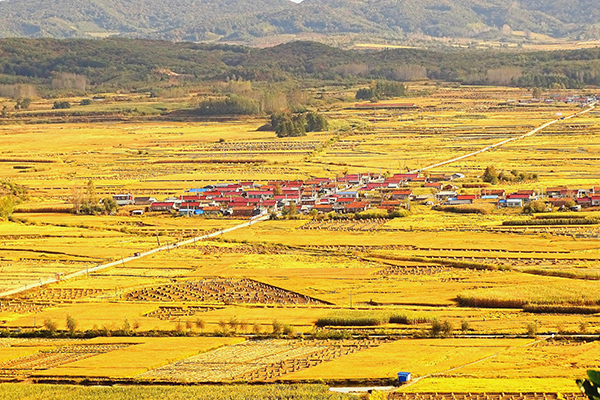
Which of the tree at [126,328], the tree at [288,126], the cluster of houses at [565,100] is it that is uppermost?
the cluster of houses at [565,100]

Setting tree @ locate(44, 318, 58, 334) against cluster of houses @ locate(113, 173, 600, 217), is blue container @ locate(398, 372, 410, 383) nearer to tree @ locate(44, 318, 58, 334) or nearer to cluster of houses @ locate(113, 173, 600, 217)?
tree @ locate(44, 318, 58, 334)

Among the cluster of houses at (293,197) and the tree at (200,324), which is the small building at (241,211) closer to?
the cluster of houses at (293,197)

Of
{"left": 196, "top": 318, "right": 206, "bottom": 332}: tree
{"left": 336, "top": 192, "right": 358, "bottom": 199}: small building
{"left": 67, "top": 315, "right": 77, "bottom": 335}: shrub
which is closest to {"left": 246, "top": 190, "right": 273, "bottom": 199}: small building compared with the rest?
{"left": 336, "top": 192, "right": 358, "bottom": 199}: small building

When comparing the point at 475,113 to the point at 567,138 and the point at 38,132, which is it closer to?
the point at 567,138

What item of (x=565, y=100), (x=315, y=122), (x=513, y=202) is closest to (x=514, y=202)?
(x=513, y=202)

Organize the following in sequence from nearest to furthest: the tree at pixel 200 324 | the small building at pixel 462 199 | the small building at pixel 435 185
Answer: the tree at pixel 200 324 < the small building at pixel 462 199 < the small building at pixel 435 185

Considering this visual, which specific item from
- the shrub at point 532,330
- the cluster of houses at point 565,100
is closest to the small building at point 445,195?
the shrub at point 532,330

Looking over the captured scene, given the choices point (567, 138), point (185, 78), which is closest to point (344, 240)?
point (567, 138)

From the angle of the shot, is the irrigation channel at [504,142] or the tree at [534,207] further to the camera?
the irrigation channel at [504,142]
